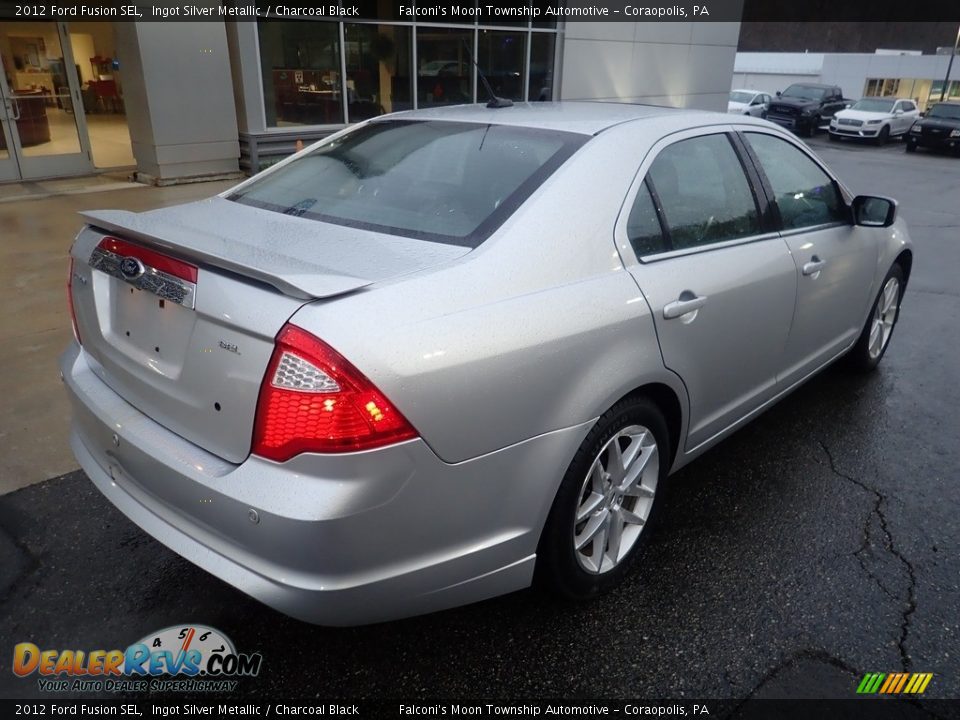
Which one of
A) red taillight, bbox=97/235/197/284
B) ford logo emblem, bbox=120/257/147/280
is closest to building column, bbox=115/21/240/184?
red taillight, bbox=97/235/197/284

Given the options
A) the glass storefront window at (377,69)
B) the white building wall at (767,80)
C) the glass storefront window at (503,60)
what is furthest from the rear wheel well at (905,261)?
the white building wall at (767,80)

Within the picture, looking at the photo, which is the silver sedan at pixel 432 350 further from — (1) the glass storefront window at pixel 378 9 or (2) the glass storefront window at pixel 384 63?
(1) the glass storefront window at pixel 378 9

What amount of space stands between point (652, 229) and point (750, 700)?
156cm

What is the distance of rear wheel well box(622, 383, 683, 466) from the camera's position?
8.13ft

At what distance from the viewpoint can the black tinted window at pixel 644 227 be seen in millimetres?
2484

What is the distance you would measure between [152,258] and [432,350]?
3.04 feet

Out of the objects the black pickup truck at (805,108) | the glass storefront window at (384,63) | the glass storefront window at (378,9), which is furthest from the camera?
the black pickup truck at (805,108)

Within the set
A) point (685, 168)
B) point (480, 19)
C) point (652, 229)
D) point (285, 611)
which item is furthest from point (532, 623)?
point (480, 19)

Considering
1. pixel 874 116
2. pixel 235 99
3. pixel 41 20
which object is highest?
pixel 41 20

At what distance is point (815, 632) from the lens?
2.44 meters

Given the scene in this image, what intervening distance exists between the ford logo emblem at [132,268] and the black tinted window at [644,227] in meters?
1.55

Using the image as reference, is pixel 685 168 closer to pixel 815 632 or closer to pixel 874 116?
pixel 815 632

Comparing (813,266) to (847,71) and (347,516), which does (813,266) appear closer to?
(347,516)

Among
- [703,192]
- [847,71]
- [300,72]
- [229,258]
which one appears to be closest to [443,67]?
[300,72]
